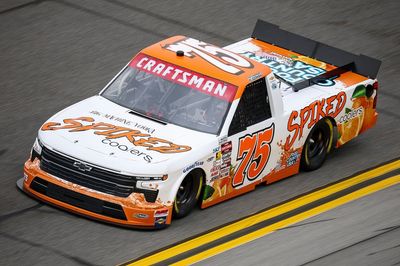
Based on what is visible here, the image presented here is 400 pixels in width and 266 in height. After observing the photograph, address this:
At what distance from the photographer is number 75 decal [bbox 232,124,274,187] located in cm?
1345

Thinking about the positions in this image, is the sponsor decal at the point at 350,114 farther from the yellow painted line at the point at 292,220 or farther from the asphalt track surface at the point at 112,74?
the yellow painted line at the point at 292,220

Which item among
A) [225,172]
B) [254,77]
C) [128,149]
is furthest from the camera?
[254,77]

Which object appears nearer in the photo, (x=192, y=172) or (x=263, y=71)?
(x=192, y=172)

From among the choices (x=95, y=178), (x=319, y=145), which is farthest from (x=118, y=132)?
(x=319, y=145)

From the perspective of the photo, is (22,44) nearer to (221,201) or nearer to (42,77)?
(42,77)

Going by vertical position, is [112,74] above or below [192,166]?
below

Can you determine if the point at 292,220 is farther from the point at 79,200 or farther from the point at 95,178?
the point at 79,200

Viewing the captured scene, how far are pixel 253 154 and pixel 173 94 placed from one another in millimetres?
1155

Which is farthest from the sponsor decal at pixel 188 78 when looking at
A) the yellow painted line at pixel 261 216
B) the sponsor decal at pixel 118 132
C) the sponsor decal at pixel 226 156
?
the yellow painted line at pixel 261 216

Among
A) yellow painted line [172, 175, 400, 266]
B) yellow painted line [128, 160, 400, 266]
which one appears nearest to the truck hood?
yellow painted line [128, 160, 400, 266]

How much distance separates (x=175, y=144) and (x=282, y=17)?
7.63 metres

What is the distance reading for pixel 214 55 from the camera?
46.3 ft

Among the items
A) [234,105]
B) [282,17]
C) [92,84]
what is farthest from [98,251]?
[282,17]

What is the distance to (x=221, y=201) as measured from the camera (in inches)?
531
